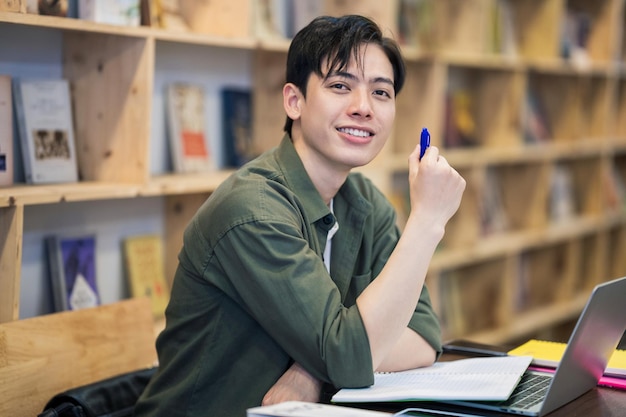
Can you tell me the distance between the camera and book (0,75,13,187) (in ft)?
6.74

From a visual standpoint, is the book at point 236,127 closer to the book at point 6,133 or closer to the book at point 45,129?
the book at point 45,129

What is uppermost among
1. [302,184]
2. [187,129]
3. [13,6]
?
[13,6]

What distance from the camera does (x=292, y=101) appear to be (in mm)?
1774

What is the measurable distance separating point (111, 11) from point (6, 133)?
1.44 feet

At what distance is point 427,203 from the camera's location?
1.51 m

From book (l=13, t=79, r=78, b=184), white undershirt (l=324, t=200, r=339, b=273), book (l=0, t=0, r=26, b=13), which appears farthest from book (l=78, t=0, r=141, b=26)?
white undershirt (l=324, t=200, r=339, b=273)

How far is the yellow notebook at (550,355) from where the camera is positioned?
5.23 ft

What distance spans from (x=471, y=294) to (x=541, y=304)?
28.0 inches

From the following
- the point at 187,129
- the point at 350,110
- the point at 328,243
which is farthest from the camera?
the point at 187,129

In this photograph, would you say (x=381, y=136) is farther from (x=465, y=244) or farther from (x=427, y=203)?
(x=465, y=244)

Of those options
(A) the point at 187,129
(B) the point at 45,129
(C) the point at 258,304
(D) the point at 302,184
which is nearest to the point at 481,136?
(A) the point at 187,129

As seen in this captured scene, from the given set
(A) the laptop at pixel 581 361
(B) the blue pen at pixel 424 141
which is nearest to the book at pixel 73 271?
(B) the blue pen at pixel 424 141

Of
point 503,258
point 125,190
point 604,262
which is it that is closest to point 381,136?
point 125,190

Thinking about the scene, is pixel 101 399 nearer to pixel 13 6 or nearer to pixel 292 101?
pixel 292 101
